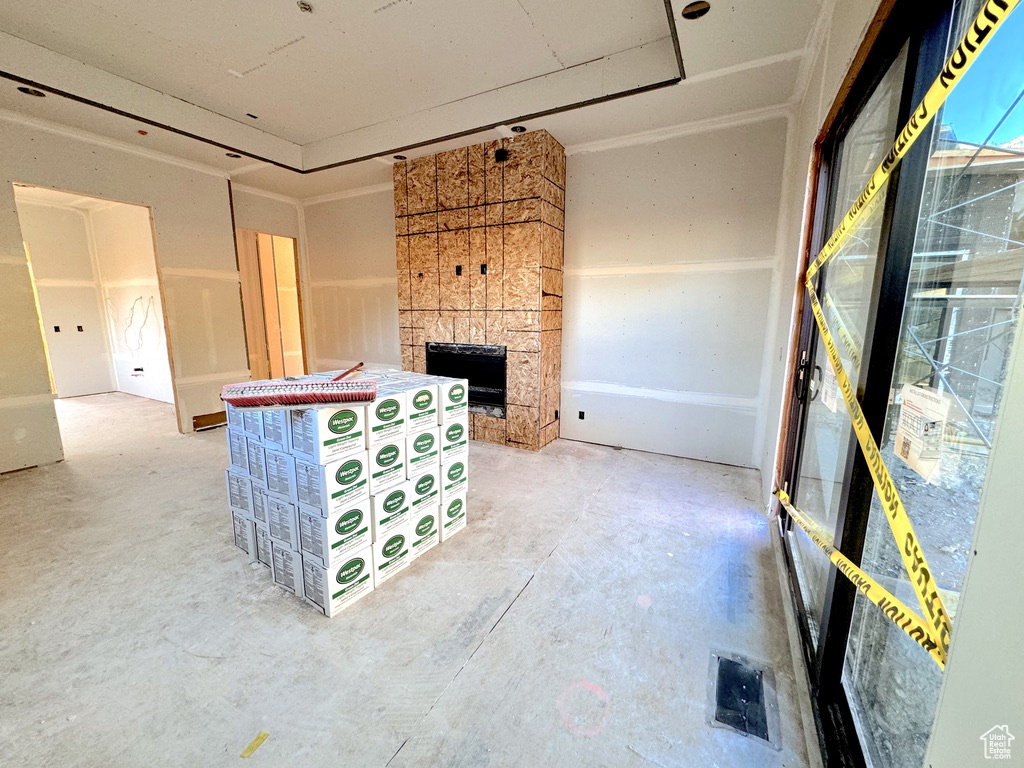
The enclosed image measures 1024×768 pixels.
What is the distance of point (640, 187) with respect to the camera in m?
3.78

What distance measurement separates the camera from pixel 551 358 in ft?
13.9

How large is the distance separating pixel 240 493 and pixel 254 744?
1.27 metres

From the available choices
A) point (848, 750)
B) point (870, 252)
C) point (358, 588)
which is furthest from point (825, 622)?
point (358, 588)

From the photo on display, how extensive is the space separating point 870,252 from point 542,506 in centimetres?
228

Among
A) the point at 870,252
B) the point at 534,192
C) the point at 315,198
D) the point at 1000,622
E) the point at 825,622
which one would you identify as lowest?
the point at 825,622

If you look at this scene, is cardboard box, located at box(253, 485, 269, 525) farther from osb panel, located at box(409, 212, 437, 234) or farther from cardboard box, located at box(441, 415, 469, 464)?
osb panel, located at box(409, 212, 437, 234)

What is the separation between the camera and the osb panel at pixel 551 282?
3.91 meters

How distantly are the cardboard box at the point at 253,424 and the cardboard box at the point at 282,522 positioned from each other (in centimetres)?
32

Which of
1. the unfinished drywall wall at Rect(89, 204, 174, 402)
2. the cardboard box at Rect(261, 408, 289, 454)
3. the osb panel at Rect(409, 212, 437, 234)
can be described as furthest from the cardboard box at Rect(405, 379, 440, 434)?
the unfinished drywall wall at Rect(89, 204, 174, 402)

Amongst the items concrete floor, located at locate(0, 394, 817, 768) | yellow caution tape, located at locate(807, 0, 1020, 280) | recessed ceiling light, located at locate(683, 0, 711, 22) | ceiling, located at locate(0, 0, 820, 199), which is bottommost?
concrete floor, located at locate(0, 394, 817, 768)

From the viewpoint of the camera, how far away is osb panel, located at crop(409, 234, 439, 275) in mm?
4395

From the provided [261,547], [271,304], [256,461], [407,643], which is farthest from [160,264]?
[407,643]

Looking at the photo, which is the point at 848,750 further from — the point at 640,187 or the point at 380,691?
the point at 640,187

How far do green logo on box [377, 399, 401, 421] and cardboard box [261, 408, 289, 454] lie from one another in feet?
1.35
